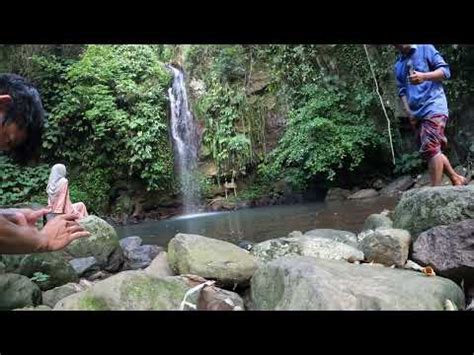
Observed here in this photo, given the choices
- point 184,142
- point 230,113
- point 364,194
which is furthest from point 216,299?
point 184,142

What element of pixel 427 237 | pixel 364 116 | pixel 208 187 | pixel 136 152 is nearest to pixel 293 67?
pixel 364 116

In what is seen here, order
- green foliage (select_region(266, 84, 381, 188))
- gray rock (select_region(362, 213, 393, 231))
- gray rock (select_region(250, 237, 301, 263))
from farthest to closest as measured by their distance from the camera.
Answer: green foliage (select_region(266, 84, 381, 188)) < gray rock (select_region(362, 213, 393, 231)) < gray rock (select_region(250, 237, 301, 263))

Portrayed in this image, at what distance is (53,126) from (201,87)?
11.4ft

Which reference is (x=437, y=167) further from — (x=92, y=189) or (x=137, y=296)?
(x=92, y=189)

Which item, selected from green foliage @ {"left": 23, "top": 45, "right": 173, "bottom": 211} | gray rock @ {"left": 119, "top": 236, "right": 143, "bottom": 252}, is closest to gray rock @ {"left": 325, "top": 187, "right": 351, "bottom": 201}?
green foliage @ {"left": 23, "top": 45, "right": 173, "bottom": 211}

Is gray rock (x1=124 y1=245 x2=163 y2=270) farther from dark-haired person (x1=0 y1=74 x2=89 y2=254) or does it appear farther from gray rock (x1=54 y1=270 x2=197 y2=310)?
dark-haired person (x1=0 y1=74 x2=89 y2=254)

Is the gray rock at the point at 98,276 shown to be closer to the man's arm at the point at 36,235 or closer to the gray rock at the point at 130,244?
the gray rock at the point at 130,244

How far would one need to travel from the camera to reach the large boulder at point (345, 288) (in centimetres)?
160

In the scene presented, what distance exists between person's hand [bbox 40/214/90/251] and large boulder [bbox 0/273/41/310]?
115 cm

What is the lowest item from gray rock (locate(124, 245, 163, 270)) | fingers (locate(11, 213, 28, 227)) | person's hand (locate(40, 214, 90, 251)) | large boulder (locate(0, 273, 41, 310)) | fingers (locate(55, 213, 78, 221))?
gray rock (locate(124, 245, 163, 270))

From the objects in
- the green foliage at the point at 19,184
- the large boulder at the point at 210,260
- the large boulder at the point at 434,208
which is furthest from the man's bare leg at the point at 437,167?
the green foliage at the point at 19,184

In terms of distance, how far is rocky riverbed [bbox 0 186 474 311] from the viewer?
1.69 metres

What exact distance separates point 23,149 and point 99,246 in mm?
2743
